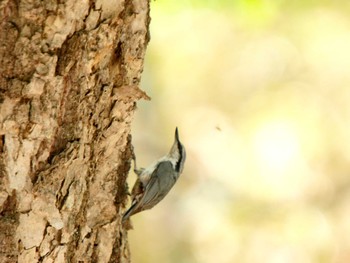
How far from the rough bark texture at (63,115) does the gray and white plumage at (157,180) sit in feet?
3.66

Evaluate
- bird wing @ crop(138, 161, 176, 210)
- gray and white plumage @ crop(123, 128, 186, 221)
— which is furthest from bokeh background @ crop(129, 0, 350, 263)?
bird wing @ crop(138, 161, 176, 210)

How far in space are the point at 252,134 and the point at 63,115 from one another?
3.94m

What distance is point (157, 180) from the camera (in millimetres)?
3422

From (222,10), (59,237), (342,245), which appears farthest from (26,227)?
(342,245)

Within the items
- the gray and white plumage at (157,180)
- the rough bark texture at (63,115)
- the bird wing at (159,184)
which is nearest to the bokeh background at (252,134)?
the gray and white plumage at (157,180)

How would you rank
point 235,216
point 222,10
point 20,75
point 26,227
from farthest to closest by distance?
point 235,216
point 222,10
point 26,227
point 20,75

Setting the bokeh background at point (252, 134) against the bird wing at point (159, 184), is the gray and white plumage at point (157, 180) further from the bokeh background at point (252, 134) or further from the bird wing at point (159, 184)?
the bokeh background at point (252, 134)

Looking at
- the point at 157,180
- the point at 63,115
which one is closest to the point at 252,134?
the point at 157,180

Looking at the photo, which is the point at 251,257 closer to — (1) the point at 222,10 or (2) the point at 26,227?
(1) the point at 222,10

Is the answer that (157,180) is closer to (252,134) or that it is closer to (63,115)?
(63,115)

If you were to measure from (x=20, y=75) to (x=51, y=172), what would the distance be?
26cm

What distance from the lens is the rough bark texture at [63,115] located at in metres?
1.66

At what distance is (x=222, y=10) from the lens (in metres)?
5.00

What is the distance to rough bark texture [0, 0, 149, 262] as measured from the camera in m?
1.66
